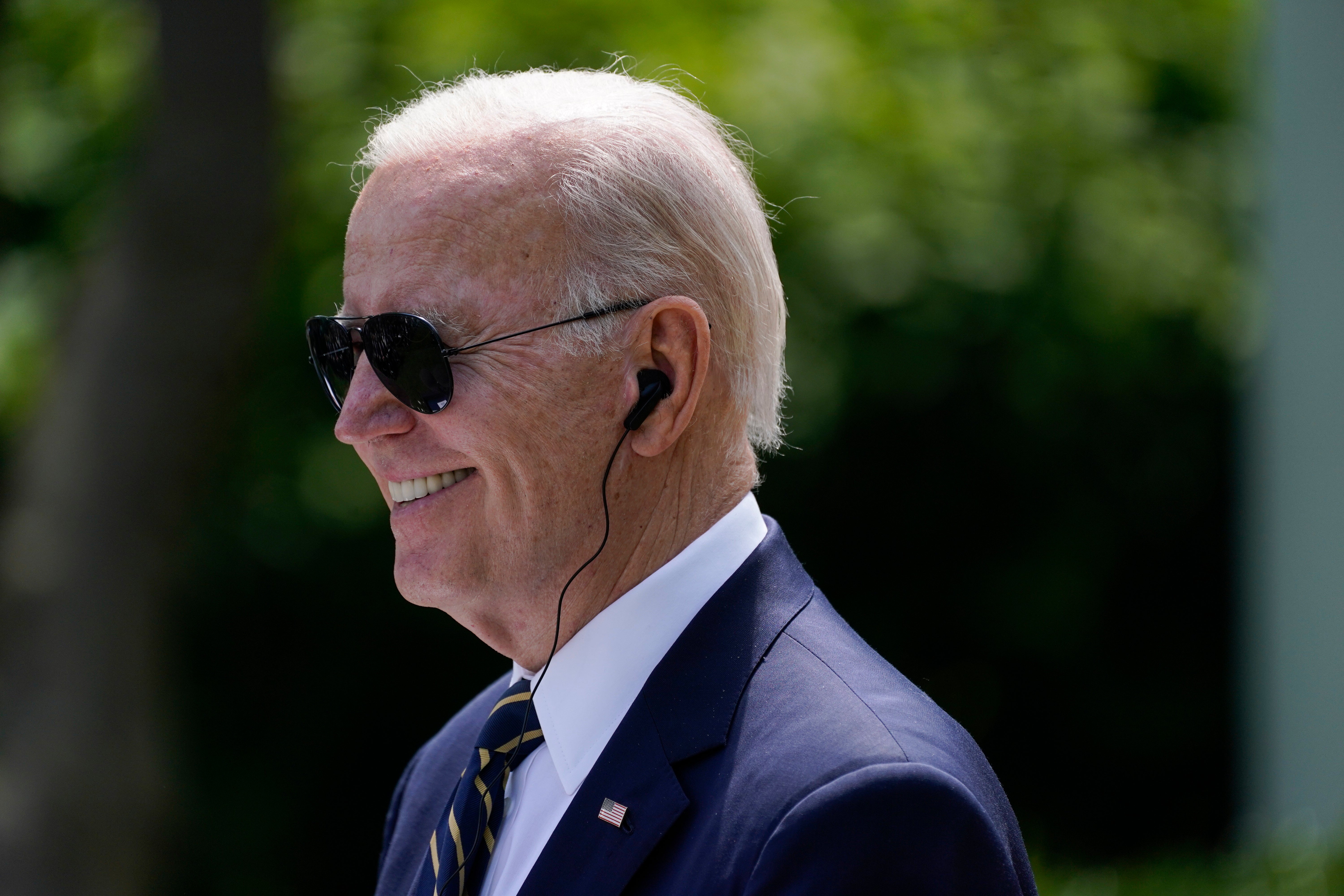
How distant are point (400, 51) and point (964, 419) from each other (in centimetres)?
306

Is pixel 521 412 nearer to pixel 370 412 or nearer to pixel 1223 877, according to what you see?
pixel 370 412

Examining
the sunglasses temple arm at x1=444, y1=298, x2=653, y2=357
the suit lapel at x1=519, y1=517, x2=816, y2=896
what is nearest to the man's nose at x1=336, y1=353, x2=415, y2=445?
the sunglasses temple arm at x1=444, y1=298, x2=653, y2=357

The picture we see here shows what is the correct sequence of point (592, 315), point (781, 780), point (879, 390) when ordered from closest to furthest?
point (781, 780) → point (592, 315) → point (879, 390)

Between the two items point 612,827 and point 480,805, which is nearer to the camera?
point 612,827

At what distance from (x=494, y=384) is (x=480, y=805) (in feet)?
2.09

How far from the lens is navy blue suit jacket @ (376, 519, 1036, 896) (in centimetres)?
151

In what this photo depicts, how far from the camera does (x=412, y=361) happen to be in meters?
1.93

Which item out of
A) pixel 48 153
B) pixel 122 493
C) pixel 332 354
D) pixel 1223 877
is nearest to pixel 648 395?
pixel 332 354

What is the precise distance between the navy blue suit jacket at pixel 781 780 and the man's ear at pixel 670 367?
237mm

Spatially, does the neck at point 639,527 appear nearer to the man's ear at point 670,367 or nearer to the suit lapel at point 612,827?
the man's ear at point 670,367

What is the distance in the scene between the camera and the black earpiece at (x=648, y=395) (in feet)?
6.29

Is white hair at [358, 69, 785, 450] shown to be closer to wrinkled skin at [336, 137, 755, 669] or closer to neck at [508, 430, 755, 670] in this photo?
wrinkled skin at [336, 137, 755, 669]

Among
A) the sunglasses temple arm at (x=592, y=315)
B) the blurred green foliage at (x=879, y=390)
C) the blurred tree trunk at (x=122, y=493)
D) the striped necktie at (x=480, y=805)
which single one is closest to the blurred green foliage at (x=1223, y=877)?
the blurred green foliage at (x=879, y=390)

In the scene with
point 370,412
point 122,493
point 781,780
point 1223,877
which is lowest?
point 1223,877
